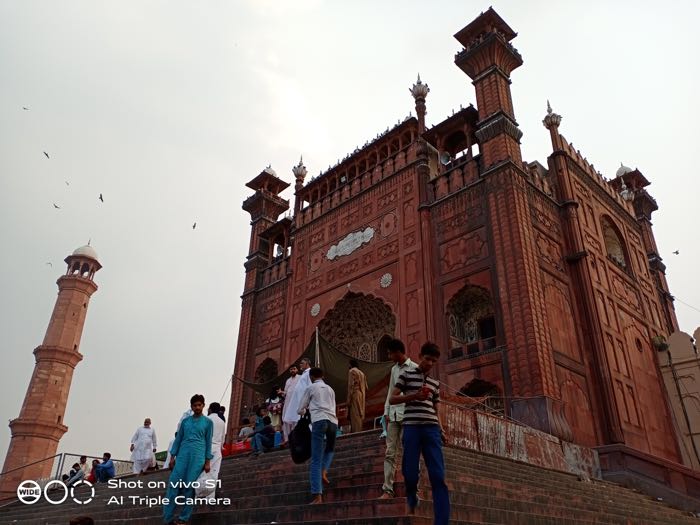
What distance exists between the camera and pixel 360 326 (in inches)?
770

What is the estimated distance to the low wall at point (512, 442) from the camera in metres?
9.62

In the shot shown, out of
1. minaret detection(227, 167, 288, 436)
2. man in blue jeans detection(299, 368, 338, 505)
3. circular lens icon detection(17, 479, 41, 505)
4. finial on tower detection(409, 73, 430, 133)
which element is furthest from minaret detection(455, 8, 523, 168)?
circular lens icon detection(17, 479, 41, 505)

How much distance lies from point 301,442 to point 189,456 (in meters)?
1.19

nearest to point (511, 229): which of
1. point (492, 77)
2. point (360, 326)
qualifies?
point (492, 77)

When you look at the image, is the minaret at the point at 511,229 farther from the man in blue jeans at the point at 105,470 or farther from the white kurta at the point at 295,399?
the man in blue jeans at the point at 105,470

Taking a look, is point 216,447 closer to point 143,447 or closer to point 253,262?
point 143,447

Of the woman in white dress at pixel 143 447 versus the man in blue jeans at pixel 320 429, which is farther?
the woman in white dress at pixel 143 447

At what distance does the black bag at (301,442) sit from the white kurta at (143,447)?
7.68 metres

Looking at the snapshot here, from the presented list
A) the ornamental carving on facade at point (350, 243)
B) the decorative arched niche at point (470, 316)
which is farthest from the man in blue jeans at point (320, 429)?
the ornamental carving on facade at point (350, 243)

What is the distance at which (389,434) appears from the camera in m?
5.02

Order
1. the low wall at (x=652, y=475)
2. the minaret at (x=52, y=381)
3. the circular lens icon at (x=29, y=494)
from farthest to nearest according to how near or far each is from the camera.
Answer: the minaret at (x=52, y=381)
the low wall at (x=652, y=475)
the circular lens icon at (x=29, y=494)

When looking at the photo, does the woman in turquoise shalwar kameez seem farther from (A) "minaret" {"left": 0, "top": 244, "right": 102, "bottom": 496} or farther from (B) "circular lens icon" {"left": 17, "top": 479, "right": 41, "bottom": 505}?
(A) "minaret" {"left": 0, "top": 244, "right": 102, "bottom": 496}

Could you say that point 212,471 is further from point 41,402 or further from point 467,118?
point 41,402

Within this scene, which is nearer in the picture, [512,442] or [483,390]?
[512,442]
